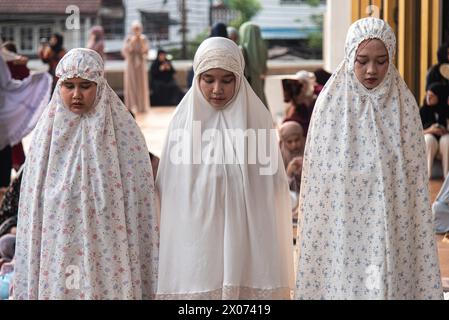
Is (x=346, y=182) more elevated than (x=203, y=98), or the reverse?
(x=203, y=98)

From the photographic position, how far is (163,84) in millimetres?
20703

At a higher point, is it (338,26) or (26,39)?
(26,39)

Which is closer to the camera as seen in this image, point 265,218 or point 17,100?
point 265,218

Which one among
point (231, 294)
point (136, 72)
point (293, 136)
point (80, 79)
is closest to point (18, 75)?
point (293, 136)

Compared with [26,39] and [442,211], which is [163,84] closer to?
[26,39]

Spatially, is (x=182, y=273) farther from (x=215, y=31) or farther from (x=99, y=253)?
(x=215, y=31)

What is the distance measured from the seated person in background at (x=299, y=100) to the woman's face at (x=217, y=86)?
4.56 metres

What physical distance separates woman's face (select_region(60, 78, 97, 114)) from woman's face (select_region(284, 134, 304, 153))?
3938mm

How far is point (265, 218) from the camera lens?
581cm

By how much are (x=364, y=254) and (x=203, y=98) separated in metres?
1.04

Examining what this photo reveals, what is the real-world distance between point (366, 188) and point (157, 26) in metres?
18.3

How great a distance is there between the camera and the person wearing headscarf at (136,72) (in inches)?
774

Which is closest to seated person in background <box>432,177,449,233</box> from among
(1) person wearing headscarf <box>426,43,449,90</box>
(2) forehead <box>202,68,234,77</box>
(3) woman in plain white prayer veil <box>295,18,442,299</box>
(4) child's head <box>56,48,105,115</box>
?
(1) person wearing headscarf <box>426,43,449,90</box>

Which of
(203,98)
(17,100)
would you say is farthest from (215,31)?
(203,98)
